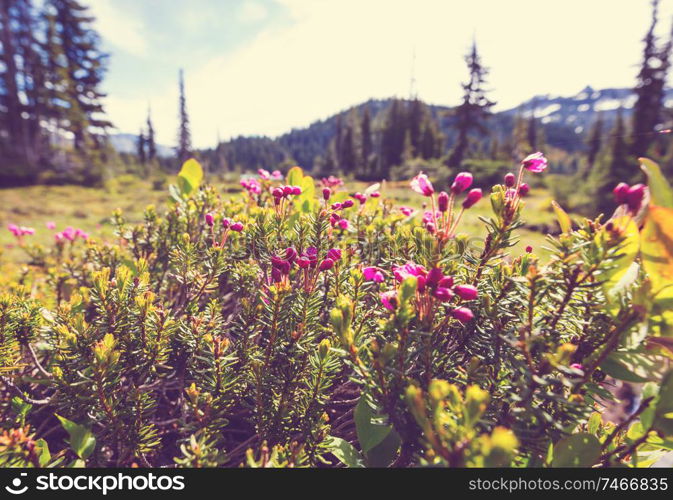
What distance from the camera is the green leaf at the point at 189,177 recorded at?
222cm

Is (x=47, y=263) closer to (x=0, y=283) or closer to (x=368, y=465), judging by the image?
(x=0, y=283)

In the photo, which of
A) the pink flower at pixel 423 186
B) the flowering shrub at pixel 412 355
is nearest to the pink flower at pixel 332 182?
the flowering shrub at pixel 412 355

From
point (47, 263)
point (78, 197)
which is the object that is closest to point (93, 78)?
point (78, 197)

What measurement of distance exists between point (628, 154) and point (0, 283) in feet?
90.1

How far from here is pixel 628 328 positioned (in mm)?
874

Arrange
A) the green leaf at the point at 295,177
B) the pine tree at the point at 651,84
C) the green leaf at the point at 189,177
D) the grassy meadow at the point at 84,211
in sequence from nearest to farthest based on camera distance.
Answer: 1. the green leaf at the point at 295,177
2. the green leaf at the point at 189,177
3. the grassy meadow at the point at 84,211
4. the pine tree at the point at 651,84

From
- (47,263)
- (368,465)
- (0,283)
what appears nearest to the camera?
(368,465)

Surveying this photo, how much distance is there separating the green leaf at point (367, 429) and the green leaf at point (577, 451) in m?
0.42

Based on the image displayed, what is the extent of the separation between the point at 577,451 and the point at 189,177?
229cm

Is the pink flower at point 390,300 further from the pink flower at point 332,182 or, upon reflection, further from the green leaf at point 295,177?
the pink flower at point 332,182

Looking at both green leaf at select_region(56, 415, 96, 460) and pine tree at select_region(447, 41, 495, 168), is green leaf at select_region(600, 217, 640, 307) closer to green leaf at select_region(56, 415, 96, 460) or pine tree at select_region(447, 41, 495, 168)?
green leaf at select_region(56, 415, 96, 460)

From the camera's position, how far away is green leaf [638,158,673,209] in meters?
0.92
